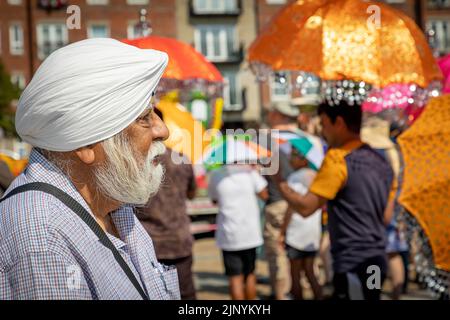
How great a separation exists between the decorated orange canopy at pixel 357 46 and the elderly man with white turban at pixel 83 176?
1914 mm

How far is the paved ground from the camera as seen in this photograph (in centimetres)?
661

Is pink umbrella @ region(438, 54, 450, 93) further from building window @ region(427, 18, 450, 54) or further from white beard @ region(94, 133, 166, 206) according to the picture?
building window @ region(427, 18, 450, 54)

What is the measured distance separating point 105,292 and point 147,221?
2576 mm

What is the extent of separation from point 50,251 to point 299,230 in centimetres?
441

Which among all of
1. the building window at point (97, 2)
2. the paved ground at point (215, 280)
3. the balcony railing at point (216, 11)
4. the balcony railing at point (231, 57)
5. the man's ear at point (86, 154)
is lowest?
the paved ground at point (215, 280)

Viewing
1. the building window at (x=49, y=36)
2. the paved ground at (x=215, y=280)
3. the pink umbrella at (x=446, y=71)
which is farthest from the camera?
the building window at (x=49, y=36)

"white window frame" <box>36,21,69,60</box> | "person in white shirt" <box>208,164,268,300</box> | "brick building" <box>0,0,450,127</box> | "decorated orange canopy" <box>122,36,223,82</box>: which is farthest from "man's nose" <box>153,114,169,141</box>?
"white window frame" <box>36,21,69,60</box>

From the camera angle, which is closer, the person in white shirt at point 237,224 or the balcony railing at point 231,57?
the person in white shirt at point 237,224

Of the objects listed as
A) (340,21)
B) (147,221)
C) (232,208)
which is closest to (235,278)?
(232,208)

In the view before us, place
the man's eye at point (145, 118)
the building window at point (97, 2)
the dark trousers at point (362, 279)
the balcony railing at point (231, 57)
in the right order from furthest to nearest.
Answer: the balcony railing at point (231, 57) → the building window at point (97, 2) → the dark trousers at point (362, 279) → the man's eye at point (145, 118)

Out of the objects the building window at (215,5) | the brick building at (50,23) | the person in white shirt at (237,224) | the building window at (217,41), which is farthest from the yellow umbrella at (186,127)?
the building window at (215,5)

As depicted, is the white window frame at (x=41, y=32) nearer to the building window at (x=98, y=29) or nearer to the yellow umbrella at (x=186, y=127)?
the building window at (x=98, y=29)

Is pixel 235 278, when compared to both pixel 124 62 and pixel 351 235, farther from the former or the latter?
pixel 124 62

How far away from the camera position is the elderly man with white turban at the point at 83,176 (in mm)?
1451
